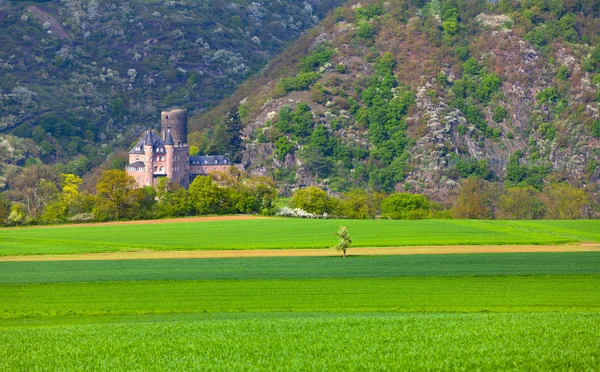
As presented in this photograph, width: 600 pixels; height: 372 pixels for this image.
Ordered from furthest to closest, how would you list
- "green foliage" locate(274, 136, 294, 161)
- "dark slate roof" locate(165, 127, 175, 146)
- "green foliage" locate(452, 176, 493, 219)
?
"green foliage" locate(274, 136, 294, 161), "dark slate roof" locate(165, 127, 175, 146), "green foliage" locate(452, 176, 493, 219)

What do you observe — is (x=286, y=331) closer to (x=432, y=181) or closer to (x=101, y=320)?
(x=101, y=320)

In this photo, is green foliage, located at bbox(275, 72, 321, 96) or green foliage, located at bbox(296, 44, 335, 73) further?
green foliage, located at bbox(296, 44, 335, 73)

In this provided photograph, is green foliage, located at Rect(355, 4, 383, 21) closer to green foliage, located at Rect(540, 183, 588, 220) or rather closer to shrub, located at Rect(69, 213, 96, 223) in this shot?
green foliage, located at Rect(540, 183, 588, 220)

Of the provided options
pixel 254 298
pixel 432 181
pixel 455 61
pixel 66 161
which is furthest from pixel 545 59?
pixel 254 298

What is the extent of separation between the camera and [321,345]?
35875 mm

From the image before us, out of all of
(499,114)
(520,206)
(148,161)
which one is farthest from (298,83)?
(520,206)

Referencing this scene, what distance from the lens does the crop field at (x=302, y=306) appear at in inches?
1351

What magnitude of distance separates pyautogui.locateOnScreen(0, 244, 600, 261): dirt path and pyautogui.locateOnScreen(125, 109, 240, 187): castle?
186 ft

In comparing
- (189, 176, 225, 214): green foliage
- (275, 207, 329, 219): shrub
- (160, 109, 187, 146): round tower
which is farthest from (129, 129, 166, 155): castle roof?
(275, 207, 329, 219): shrub

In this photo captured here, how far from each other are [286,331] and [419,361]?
7.47 meters

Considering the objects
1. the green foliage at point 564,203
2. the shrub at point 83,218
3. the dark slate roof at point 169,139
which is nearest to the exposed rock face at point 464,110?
the green foliage at point 564,203

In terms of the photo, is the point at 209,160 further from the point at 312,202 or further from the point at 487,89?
the point at 487,89

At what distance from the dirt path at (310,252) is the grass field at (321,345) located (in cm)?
3606

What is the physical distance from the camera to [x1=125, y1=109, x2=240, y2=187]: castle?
14238 cm
